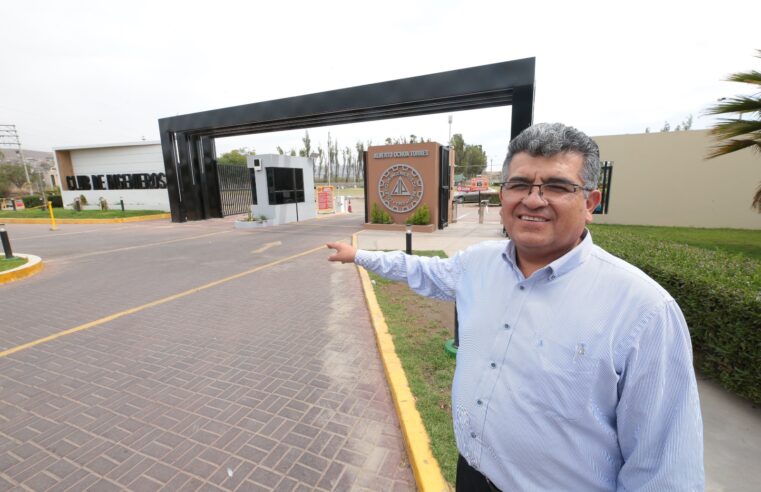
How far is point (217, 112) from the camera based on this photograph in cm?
1558

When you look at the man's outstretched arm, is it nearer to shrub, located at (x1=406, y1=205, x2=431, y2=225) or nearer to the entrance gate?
shrub, located at (x1=406, y1=205, x2=431, y2=225)

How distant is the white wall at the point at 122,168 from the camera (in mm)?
22297

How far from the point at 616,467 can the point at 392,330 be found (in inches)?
132

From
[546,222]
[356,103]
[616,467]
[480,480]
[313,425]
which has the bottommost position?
[313,425]

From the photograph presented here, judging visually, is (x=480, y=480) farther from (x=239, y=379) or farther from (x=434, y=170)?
(x=434, y=170)

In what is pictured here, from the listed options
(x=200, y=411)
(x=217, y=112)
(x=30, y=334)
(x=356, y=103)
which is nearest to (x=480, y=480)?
(x=200, y=411)

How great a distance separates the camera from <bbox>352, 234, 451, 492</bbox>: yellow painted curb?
2223 millimetres

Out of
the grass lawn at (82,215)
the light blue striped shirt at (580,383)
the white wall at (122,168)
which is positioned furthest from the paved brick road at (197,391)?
the white wall at (122,168)

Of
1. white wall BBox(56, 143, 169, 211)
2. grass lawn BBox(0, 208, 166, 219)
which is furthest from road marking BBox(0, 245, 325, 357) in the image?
white wall BBox(56, 143, 169, 211)

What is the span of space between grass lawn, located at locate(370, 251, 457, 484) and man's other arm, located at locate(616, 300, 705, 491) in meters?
1.51

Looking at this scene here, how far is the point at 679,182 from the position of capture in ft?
42.5

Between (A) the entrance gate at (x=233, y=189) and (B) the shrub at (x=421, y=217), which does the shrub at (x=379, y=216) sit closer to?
(B) the shrub at (x=421, y=217)

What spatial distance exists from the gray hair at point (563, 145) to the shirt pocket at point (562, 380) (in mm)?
580

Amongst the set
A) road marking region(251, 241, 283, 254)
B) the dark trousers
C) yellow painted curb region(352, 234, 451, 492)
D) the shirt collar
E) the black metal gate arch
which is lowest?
road marking region(251, 241, 283, 254)
